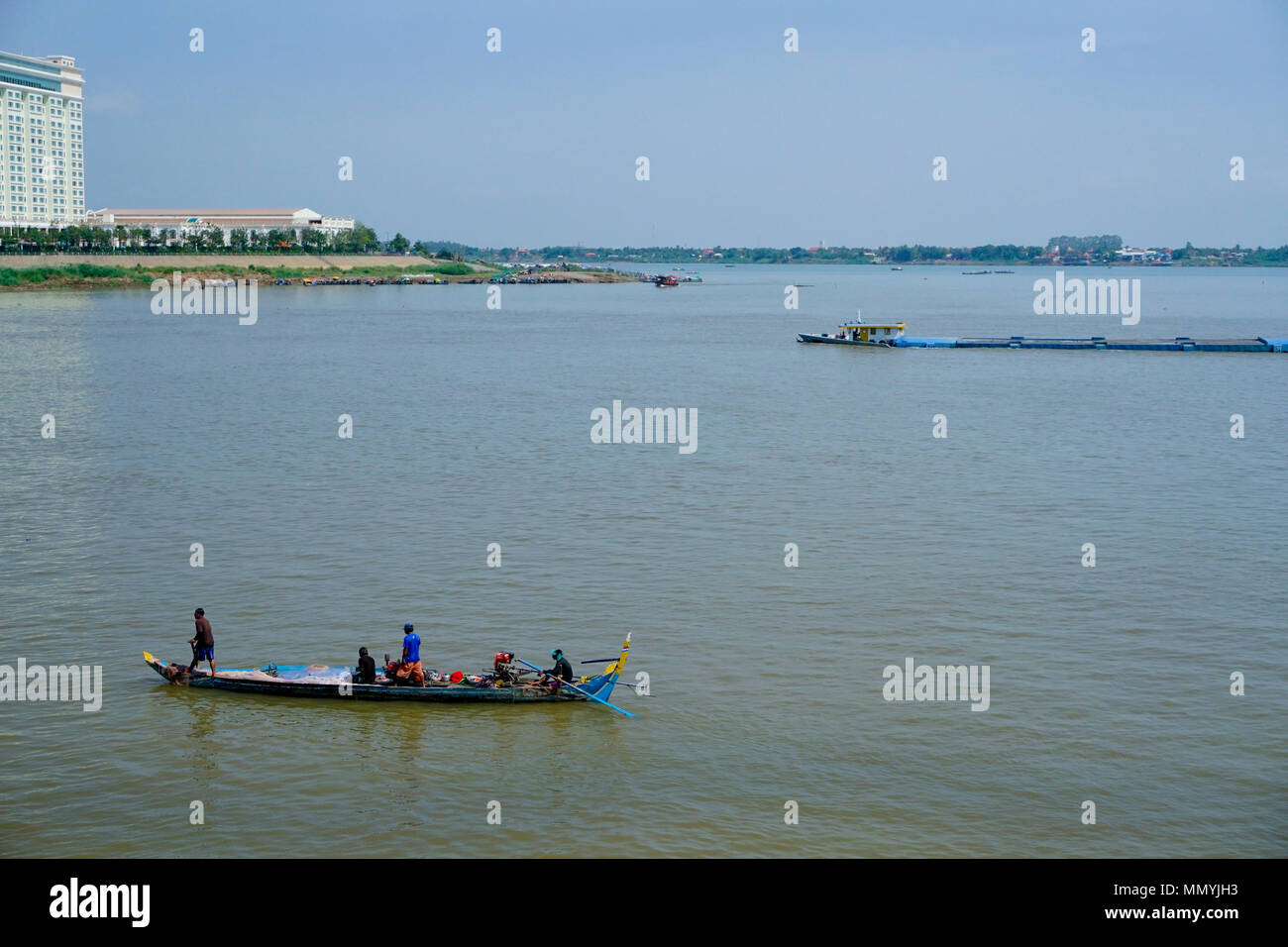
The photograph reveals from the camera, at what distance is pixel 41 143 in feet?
597

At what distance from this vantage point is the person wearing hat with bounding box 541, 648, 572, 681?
2031 cm

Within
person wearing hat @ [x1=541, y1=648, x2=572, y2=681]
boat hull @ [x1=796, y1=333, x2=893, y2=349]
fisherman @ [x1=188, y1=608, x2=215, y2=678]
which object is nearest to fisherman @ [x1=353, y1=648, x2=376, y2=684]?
fisherman @ [x1=188, y1=608, x2=215, y2=678]

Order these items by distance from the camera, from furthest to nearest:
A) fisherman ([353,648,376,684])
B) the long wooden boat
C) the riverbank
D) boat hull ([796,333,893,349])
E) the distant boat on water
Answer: the riverbank → boat hull ([796,333,893,349]) → the distant boat on water → fisherman ([353,648,376,684]) → the long wooden boat

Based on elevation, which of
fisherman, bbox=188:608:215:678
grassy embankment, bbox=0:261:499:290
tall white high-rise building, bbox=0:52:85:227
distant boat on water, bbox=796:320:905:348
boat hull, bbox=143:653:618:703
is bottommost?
boat hull, bbox=143:653:618:703

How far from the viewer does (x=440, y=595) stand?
2531cm

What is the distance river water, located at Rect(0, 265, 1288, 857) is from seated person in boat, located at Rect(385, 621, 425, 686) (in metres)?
0.46

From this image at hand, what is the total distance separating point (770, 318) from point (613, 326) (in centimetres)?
2152

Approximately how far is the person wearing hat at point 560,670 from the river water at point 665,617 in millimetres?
576

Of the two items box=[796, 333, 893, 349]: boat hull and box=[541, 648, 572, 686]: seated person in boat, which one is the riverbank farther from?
box=[541, 648, 572, 686]: seated person in boat

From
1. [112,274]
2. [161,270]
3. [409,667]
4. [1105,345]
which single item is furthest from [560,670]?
[161,270]

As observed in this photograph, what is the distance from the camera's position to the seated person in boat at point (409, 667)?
20094 millimetres

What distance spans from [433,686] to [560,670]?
2.08 m
